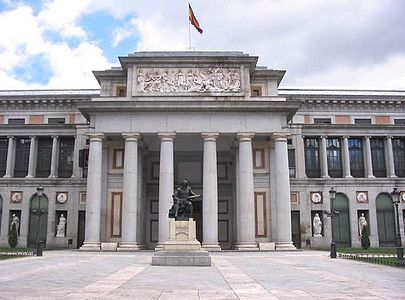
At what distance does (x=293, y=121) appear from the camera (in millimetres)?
58281

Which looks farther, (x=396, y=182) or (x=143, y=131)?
(x=396, y=182)

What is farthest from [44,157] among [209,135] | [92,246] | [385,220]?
[385,220]

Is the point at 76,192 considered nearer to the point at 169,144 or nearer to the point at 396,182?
the point at 169,144

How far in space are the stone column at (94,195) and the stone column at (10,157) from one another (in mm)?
19726

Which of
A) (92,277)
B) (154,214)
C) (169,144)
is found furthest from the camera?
(154,214)

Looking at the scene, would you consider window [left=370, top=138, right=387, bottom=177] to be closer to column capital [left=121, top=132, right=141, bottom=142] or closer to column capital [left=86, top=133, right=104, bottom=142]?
column capital [left=121, top=132, right=141, bottom=142]

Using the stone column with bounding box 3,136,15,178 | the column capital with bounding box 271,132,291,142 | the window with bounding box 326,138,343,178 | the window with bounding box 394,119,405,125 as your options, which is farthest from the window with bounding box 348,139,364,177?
the stone column with bounding box 3,136,15,178

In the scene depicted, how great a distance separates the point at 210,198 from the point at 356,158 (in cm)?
2574

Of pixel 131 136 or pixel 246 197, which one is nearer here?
pixel 246 197

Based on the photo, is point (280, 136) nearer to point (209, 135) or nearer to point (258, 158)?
point (258, 158)

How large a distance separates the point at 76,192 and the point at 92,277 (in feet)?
126

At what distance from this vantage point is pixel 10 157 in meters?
56.5

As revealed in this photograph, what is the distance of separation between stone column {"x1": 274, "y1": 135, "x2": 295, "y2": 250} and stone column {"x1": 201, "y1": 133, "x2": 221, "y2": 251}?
5766 mm

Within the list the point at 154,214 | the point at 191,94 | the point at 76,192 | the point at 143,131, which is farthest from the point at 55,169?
the point at 191,94
